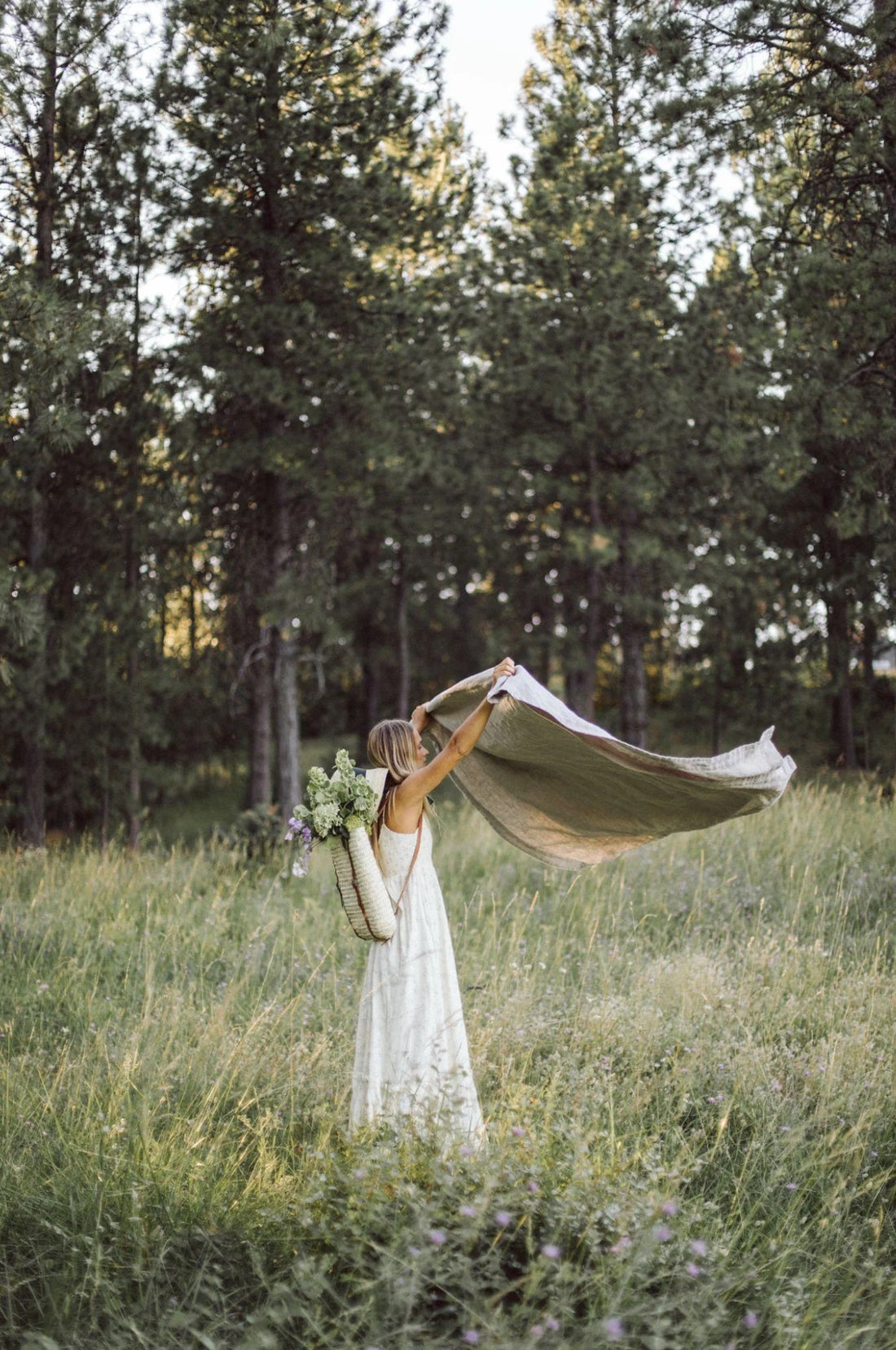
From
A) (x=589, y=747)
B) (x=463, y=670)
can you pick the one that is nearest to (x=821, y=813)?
(x=589, y=747)

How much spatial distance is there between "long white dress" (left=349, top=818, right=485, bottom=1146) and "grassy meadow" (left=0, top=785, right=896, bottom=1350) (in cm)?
22

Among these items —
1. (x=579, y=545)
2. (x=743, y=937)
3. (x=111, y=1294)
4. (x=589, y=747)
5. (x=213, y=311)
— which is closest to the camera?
(x=111, y=1294)

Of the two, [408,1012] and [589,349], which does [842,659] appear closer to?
[589,349]

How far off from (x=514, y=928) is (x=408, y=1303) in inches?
147

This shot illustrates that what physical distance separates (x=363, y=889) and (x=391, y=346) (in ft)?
33.8

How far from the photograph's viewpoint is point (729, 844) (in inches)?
360

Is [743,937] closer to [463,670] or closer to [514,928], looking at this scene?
[514,928]

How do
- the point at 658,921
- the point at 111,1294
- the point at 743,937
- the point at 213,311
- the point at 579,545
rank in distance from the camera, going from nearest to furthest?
the point at 111,1294 < the point at 743,937 < the point at 658,921 < the point at 213,311 < the point at 579,545

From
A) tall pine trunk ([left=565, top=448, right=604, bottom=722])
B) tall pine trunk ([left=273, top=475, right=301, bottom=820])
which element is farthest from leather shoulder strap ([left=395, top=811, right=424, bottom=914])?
tall pine trunk ([left=565, top=448, right=604, bottom=722])

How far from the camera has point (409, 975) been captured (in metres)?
4.34

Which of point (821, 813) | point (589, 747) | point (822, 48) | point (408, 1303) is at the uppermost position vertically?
point (822, 48)

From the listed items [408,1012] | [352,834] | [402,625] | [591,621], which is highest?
[402,625]

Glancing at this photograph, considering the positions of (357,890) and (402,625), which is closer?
(357,890)

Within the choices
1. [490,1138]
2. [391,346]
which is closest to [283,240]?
[391,346]
